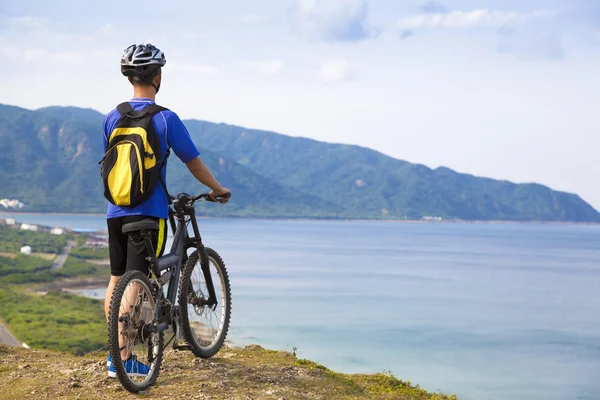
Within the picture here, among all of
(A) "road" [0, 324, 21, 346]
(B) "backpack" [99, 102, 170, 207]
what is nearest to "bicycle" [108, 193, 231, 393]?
(B) "backpack" [99, 102, 170, 207]

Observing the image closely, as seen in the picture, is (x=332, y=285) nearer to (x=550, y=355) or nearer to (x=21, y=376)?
(x=550, y=355)

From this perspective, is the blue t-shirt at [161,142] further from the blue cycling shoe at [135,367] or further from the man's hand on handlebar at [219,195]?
the blue cycling shoe at [135,367]

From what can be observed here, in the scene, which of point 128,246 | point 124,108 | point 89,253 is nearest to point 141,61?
point 124,108

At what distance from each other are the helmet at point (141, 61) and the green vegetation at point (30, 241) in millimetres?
129580

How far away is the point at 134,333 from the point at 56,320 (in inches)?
2453

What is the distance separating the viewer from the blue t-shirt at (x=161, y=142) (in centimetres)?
554

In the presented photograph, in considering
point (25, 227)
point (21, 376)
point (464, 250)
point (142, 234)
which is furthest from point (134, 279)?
point (464, 250)

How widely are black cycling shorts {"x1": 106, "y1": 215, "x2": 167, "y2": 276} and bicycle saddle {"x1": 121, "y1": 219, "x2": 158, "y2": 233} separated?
75 millimetres

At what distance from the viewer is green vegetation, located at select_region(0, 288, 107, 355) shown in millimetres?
56625

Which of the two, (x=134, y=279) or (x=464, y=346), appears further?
(x=464, y=346)

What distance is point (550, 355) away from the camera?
66438 millimetres

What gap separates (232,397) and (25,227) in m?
170

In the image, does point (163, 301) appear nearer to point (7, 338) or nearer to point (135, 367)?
point (135, 367)

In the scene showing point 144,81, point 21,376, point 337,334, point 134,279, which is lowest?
point 337,334
